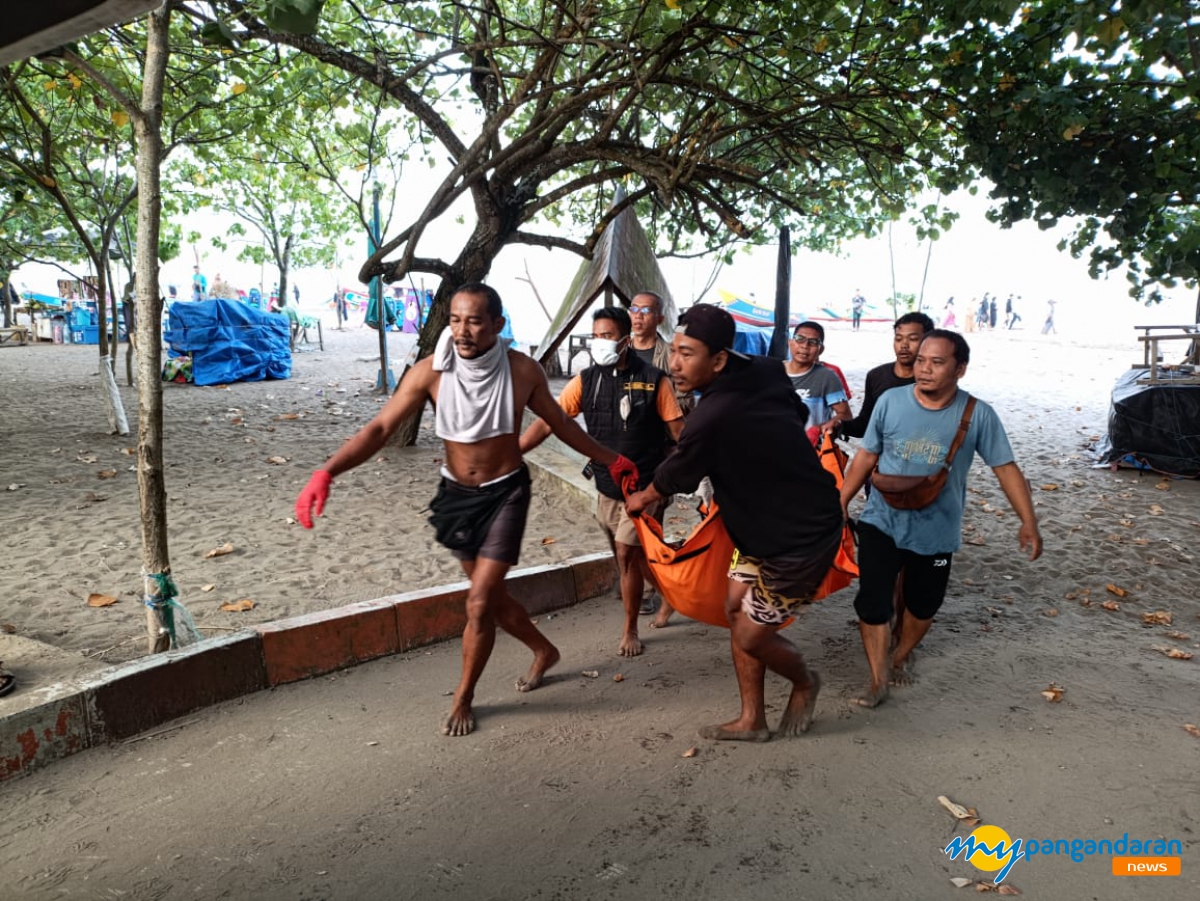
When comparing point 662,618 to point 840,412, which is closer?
point 662,618

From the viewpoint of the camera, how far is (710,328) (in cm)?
309

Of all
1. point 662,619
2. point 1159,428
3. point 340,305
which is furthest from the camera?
point 340,305

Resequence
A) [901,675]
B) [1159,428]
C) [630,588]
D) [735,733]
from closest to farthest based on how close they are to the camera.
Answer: [735,733], [901,675], [630,588], [1159,428]

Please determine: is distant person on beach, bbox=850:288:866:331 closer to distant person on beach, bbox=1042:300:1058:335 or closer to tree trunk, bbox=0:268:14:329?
distant person on beach, bbox=1042:300:1058:335

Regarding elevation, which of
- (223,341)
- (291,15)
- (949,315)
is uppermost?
(949,315)

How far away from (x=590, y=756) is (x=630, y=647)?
3.82 feet

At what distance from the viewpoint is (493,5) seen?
6.33 metres

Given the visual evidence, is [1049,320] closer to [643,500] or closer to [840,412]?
[840,412]

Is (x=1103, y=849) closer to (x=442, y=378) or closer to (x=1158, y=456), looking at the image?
(x=442, y=378)

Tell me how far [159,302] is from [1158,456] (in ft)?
33.6

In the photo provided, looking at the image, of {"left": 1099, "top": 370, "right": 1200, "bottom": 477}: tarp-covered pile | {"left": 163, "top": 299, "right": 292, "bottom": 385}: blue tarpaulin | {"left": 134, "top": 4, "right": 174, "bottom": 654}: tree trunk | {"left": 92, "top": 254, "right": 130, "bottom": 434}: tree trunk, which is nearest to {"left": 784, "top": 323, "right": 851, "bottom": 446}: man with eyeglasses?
{"left": 134, "top": 4, "right": 174, "bottom": 654}: tree trunk

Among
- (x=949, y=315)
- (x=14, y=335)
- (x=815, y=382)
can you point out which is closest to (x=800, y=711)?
(x=815, y=382)

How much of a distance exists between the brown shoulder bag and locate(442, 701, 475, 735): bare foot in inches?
86.4

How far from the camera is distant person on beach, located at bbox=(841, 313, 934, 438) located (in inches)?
176
